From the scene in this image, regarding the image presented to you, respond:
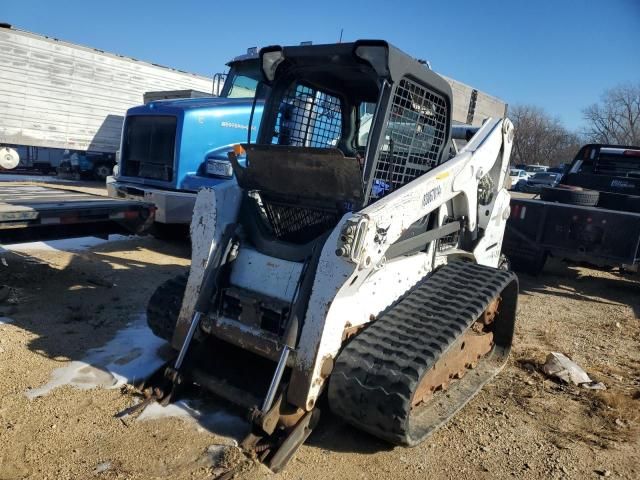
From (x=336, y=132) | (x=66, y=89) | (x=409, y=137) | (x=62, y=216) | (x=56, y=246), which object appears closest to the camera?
(x=409, y=137)

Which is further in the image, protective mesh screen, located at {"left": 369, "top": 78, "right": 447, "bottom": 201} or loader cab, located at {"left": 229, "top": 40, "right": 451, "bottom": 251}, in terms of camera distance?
protective mesh screen, located at {"left": 369, "top": 78, "right": 447, "bottom": 201}

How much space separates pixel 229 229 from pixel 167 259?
421 centimetres

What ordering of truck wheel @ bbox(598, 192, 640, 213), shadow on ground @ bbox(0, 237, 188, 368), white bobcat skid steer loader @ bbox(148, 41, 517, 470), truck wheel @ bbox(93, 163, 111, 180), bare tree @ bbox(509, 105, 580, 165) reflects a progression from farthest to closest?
bare tree @ bbox(509, 105, 580, 165) < truck wheel @ bbox(93, 163, 111, 180) < truck wheel @ bbox(598, 192, 640, 213) < shadow on ground @ bbox(0, 237, 188, 368) < white bobcat skid steer loader @ bbox(148, 41, 517, 470)

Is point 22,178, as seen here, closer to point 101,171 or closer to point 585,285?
point 101,171

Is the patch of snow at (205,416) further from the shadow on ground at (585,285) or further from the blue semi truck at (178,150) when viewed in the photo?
the shadow on ground at (585,285)

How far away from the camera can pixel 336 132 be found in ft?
13.8

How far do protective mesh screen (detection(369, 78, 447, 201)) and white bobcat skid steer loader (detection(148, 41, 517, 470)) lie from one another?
1 cm

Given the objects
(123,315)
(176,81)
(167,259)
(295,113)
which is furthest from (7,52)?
(295,113)

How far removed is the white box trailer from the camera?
1634 centimetres

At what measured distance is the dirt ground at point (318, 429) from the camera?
281cm

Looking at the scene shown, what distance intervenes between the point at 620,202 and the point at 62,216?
24.5 feet

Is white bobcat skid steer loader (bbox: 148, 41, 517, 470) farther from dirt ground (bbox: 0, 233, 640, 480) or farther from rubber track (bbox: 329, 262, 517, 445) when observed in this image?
dirt ground (bbox: 0, 233, 640, 480)

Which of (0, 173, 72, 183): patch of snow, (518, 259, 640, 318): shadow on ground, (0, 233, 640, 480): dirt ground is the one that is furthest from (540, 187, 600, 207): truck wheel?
(0, 173, 72, 183): patch of snow

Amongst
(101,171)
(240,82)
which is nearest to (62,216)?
(240,82)
